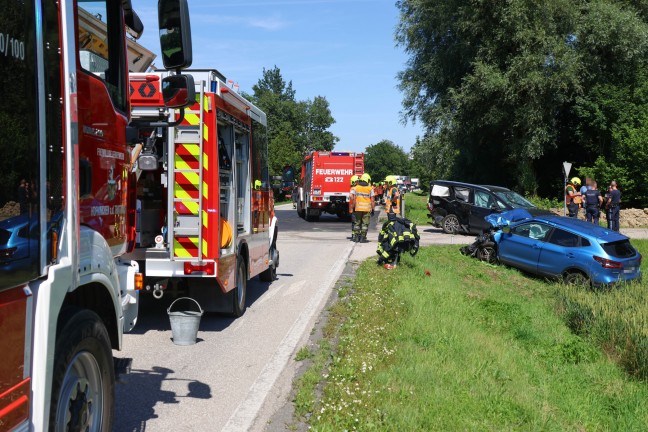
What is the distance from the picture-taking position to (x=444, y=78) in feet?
106

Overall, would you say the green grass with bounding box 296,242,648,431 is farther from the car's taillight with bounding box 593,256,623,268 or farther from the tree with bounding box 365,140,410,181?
the tree with bounding box 365,140,410,181

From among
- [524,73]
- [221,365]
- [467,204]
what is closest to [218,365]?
[221,365]

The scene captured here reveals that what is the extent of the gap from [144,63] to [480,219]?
1581 cm

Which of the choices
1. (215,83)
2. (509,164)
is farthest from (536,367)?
(509,164)

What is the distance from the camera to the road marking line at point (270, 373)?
15.8 ft

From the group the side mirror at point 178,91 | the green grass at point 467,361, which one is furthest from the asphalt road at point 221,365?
the side mirror at point 178,91

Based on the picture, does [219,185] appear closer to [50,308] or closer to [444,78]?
[50,308]

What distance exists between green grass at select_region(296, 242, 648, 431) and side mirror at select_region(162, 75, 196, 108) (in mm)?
2489

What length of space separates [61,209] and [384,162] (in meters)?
165

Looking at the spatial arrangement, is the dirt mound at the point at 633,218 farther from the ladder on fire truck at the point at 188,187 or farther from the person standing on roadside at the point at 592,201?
the ladder on fire truck at the point at 188,187

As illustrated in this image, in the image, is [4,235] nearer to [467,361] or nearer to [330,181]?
[467,361]

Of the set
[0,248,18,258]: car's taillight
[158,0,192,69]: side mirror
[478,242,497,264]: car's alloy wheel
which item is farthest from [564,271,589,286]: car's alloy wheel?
[0,248,18,258]: car's taillight

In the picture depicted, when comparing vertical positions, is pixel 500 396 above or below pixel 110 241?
below

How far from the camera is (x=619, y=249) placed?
537 inches
